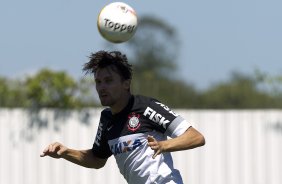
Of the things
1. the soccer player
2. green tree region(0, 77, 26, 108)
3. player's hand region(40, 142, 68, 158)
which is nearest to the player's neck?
the soccer player

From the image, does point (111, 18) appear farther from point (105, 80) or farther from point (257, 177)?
point (257, 177)

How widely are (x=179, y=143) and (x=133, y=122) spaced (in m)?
0.69

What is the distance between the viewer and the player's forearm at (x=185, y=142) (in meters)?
6.67

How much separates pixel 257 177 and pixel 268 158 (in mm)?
393

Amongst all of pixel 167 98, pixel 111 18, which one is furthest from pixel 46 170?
pixel 111 18

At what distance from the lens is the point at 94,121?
15.1 meters

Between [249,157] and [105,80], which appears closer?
[105,80]

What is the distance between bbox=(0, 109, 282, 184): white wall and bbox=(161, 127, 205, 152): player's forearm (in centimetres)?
812

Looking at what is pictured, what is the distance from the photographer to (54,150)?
7.62 meters

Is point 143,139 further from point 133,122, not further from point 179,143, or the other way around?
point 179,143

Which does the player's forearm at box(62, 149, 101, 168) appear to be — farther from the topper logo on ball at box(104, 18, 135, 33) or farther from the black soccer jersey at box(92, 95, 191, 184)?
the topper logo on ball at box(104, 18, 135, 33)

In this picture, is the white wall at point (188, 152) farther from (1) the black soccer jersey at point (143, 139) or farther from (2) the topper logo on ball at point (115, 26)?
(1) the black soccer jersey at point (143, 139)

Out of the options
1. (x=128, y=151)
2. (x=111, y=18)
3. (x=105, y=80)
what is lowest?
(x=128, y=151)

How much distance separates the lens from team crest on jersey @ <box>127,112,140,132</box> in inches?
290
